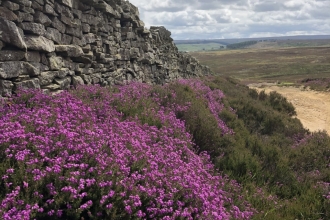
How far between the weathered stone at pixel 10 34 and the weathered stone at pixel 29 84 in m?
0.65

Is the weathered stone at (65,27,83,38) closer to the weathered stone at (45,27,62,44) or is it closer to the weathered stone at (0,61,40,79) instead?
the weathered stone at (45,27,62,44)

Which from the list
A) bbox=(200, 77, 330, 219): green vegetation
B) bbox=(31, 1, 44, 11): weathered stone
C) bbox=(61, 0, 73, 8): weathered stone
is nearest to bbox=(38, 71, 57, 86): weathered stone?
bbox=(31, 1, 44, 11): weathered stone

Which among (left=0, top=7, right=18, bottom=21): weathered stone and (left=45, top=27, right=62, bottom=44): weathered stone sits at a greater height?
(left=0, top=7, right=18, bottom=21): weathered stone

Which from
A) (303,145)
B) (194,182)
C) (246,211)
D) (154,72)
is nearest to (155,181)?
(194,182)

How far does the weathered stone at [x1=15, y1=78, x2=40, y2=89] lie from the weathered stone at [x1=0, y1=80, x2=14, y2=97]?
18cm

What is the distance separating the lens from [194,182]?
14.0ft

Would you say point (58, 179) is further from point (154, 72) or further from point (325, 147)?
point (154, 72)

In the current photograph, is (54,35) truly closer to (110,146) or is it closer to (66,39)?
(66,39)

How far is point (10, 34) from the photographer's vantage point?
547 centimetres

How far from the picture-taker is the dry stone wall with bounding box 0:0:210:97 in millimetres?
5613

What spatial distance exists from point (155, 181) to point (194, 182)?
0.58 metres

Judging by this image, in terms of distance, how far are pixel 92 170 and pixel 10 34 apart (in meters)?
3.29

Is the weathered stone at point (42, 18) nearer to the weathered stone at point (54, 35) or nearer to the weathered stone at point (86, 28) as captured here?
the weathered stone at point (54, 35)

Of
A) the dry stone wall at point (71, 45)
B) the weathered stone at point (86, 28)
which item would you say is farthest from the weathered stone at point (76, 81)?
the weathered stone at point (86, 28)
